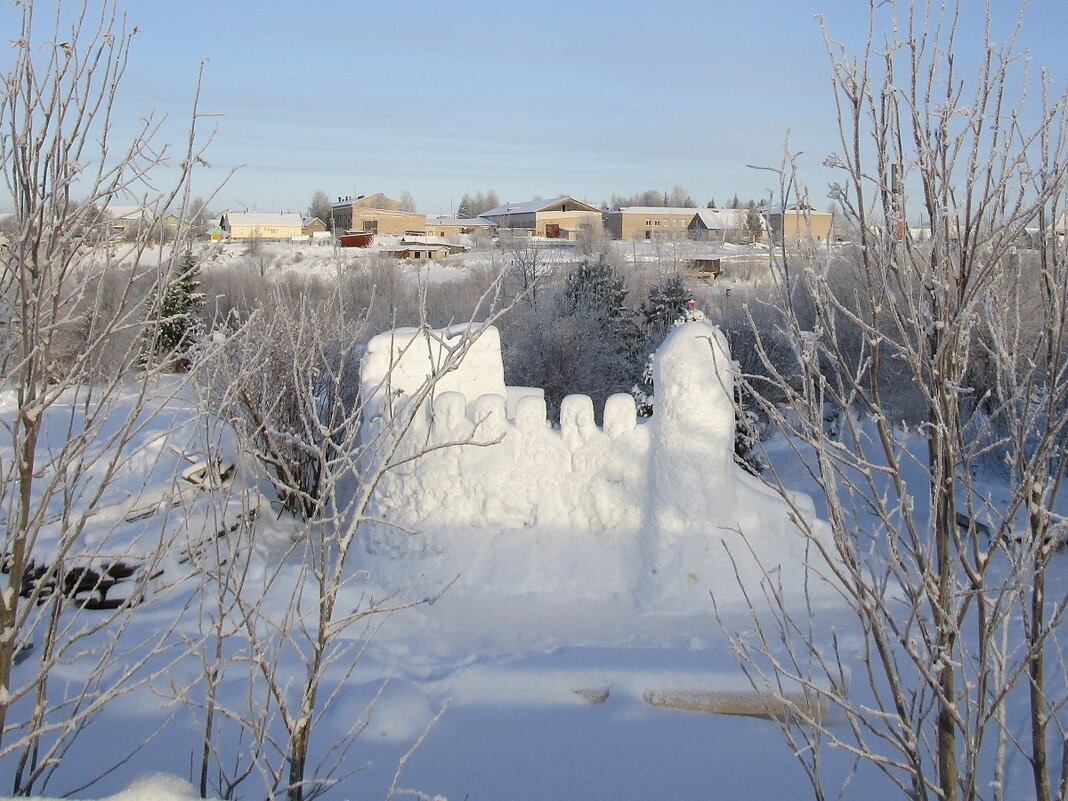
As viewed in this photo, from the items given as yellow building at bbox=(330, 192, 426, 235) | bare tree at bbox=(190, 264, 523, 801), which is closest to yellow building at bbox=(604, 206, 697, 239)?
yellow building at bbox=(330, 192, 426, 235)

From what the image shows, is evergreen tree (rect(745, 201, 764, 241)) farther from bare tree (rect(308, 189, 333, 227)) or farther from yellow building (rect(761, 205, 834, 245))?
bare tree (rect(308, 189, 333, 227))

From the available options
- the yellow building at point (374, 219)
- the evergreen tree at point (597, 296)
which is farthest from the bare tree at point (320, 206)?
the evergreen tree at point (597, 296)

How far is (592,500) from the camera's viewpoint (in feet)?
25.8

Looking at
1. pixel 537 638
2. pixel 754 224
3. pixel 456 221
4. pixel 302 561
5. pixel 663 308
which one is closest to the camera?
pixel 302 561

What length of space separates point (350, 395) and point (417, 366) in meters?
2.69

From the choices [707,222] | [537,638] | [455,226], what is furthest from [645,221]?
[537,638]

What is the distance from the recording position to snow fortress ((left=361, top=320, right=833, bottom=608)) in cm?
755

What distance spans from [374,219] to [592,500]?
144 ft

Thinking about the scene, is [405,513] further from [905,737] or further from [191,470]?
[905,737]

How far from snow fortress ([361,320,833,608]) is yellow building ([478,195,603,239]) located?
4049cm

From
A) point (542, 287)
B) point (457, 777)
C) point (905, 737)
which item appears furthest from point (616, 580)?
point (542, 287)

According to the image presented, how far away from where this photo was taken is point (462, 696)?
5.88 metres

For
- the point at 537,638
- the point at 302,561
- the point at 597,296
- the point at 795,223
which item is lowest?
the point at 537,638

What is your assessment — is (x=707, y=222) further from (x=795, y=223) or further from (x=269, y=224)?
(x=795, y=223)
